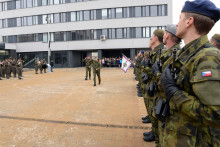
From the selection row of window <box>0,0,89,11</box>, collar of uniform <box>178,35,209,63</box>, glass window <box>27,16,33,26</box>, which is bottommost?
collar of uniform <box>178,35,209,63</box>

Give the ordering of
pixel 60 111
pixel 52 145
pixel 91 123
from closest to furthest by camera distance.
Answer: pixel 52 145
pixel 91 123
pixel 60 111

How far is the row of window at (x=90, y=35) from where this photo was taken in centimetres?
3086

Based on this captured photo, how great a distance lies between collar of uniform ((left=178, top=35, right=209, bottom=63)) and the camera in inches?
62.8

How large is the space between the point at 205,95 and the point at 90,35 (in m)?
32.7

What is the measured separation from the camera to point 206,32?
5.38 ft

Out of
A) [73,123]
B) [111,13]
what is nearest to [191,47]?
[73,123]

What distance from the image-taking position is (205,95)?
4.47 ft

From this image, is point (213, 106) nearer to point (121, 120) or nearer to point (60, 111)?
point (121, 120)

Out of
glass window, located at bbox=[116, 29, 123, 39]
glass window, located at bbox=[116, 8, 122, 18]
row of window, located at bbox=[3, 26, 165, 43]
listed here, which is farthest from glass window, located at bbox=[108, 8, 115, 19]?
glass window, located at bbox=[116, 29, 123, 39]

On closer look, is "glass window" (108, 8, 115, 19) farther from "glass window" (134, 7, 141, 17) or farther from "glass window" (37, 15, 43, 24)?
"glass window" (37, 15, 43, 24)

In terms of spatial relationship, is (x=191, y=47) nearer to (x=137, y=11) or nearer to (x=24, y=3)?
(x=137, y=11)

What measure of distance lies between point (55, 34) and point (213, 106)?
35760mm

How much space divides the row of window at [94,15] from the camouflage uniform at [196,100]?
2958 centimetres

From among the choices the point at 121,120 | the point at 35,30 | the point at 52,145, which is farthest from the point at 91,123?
the point at 35,30
